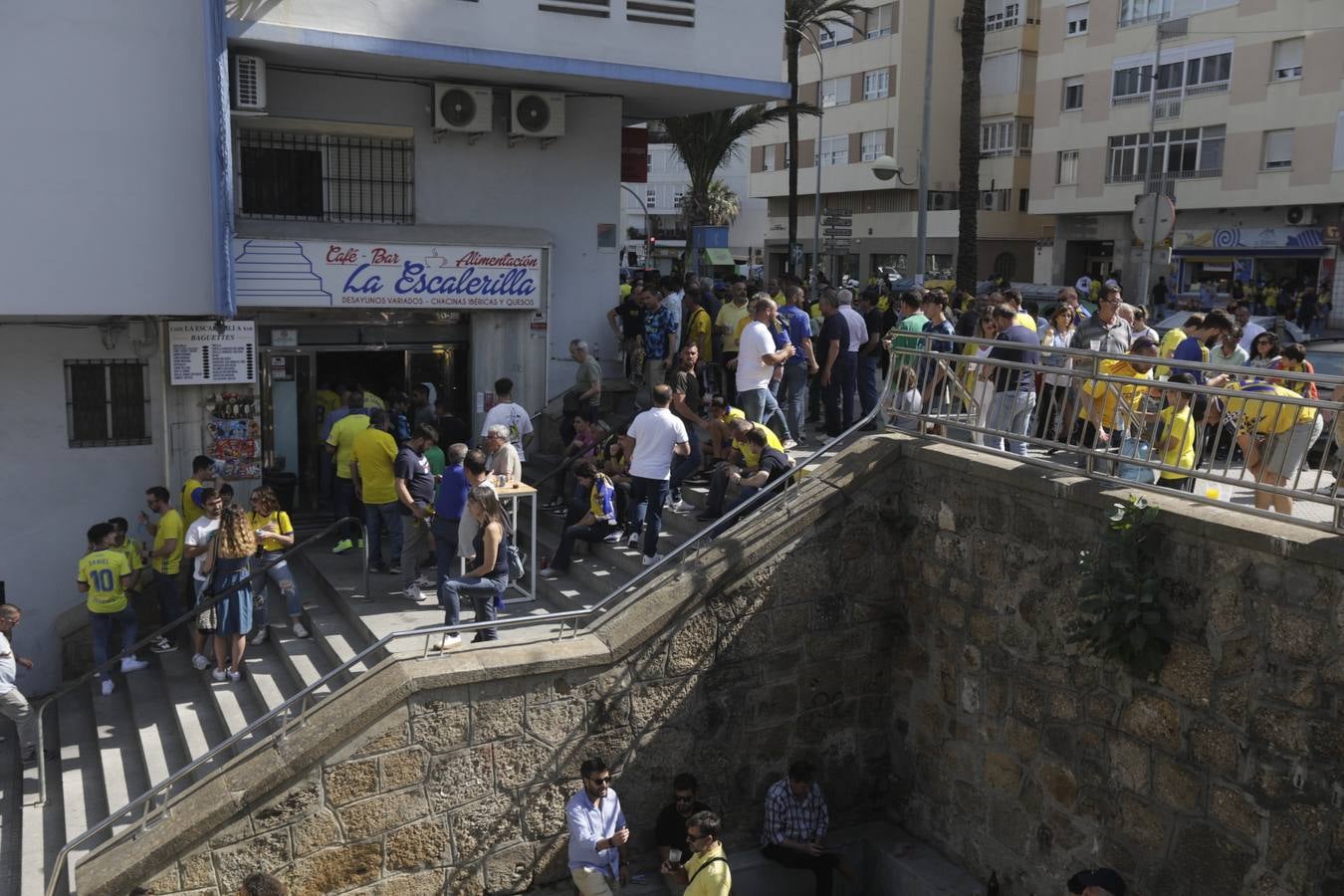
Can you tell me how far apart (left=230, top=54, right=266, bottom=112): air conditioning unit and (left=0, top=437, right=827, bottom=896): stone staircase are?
5095 millimetres

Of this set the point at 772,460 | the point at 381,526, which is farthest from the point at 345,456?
the point at 772,460

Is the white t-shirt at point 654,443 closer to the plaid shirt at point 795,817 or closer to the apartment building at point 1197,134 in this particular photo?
the plaid shirt at point 795,817

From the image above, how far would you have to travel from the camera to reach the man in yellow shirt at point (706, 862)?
Answer: 7969 mm

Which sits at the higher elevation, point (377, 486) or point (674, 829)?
point (377, 486)

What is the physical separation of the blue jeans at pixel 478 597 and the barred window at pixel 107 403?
17.2 feet

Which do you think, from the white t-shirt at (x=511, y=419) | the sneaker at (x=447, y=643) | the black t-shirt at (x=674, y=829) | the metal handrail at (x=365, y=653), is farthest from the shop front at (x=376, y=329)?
the black t-shirt at (x=674, y=829)

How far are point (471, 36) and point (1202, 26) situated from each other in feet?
89.4

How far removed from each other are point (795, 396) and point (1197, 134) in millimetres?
26389

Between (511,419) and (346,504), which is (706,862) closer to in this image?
(511,419)

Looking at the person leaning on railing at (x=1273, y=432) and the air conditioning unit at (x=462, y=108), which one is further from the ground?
the air conditioning unit at (x=462, y=108)

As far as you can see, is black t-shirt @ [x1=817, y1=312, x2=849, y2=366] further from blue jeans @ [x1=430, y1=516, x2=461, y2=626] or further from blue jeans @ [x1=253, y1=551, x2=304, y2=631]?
blue jeans @ [x1=253, y1=551, x2=304, y2=631]

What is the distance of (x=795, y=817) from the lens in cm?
945

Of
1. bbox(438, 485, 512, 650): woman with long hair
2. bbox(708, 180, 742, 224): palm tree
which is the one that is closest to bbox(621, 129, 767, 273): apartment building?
bbox(708, 180, 742, 224): palm tree

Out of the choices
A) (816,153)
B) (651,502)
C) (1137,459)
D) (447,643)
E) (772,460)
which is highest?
(816,153)
